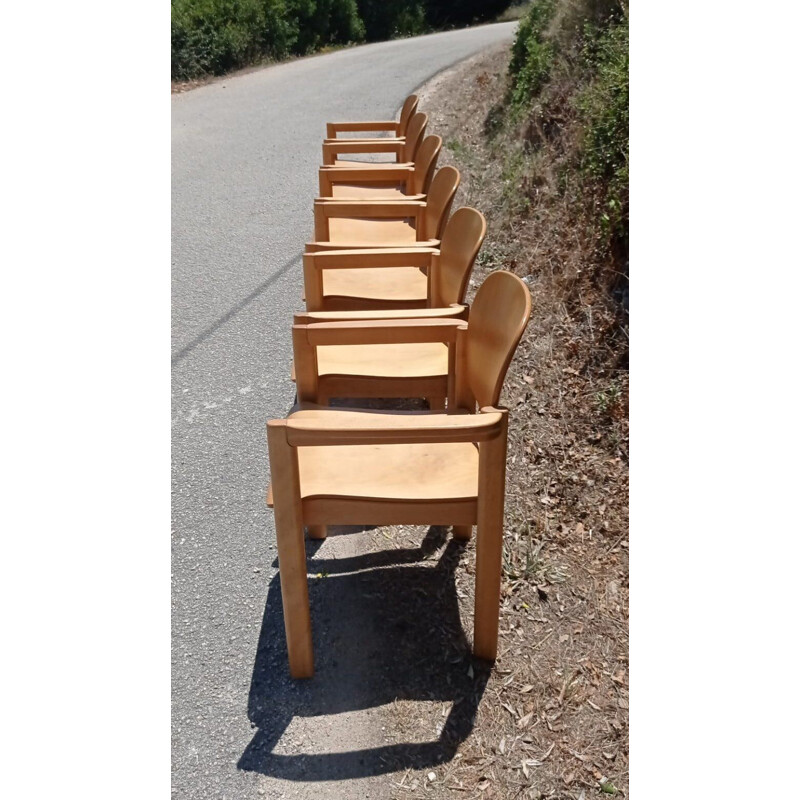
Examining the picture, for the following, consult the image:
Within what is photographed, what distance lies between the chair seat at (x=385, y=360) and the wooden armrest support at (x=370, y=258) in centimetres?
42

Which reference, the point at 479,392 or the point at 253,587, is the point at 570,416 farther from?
the point at 253,587

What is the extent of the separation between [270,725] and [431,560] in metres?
0.89

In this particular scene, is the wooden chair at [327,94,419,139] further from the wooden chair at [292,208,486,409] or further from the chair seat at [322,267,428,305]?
the wooden chair at [292,208,486,409]

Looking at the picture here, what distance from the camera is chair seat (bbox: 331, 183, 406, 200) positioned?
5.31 meters

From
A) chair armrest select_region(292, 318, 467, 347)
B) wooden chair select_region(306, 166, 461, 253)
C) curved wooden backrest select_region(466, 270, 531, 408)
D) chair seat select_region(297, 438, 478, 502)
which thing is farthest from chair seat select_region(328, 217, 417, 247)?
chair seat select_region(297, 438, 478, 502)

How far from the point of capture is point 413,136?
5.44 metres

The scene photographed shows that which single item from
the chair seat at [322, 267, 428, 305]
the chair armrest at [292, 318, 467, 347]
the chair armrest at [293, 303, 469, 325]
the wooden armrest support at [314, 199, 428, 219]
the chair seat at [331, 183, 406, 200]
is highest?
the chair seat at [331, 183, 406, 200]

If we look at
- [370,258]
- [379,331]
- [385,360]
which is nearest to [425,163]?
[370,258]

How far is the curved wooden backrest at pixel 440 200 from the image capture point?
3758 millimetres

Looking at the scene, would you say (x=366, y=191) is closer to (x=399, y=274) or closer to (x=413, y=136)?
(x=413, y=136)

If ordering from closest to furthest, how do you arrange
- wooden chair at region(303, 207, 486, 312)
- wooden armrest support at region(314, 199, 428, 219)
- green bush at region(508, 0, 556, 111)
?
wooden chair at region(303, 207, 486, 312) → wooden armrest support at region(314, 199, 428, 219) → green bush at region(508, 0, 556, 111)

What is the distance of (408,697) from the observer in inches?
94.5

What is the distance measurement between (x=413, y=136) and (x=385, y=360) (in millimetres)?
2880

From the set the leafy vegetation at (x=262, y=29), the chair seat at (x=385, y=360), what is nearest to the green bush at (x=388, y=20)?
the leafy vegetation at (x=262, y=29)
